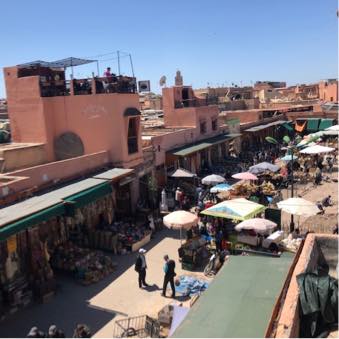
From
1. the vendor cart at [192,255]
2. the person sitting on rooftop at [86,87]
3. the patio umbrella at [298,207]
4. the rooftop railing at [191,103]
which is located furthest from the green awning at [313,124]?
the vendor cart at [192,255]

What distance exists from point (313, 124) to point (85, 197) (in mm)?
32064

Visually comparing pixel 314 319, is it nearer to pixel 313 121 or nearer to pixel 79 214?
pixel 79 214

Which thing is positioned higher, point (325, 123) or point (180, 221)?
point (325, 123)

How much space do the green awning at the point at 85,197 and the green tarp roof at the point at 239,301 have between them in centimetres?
553

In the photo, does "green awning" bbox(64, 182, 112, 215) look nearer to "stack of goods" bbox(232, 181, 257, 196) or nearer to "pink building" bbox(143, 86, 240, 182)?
"stack of goods" bbox(232, 181, 257, 196)

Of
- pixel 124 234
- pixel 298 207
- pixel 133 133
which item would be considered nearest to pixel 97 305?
pixel 124 234

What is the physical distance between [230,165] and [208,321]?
72.9 ft

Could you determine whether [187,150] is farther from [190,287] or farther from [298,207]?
[190,287]

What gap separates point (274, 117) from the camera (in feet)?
134

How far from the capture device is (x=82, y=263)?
43.2ft

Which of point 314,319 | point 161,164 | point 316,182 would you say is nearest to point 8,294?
point 314,319

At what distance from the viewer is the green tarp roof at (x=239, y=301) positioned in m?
6.16

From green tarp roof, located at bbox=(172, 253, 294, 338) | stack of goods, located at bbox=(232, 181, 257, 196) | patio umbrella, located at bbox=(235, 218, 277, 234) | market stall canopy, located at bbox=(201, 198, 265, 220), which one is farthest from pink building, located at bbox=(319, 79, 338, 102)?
green tarp roof, located at bbox=(172, 253, 294, 338)

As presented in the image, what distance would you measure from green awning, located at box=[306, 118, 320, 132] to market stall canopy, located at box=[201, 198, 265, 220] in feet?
92.3
